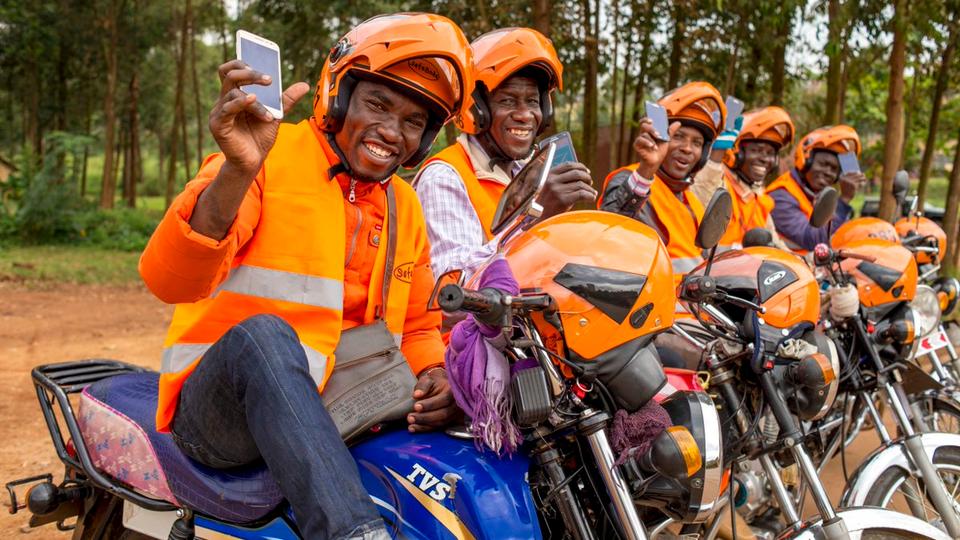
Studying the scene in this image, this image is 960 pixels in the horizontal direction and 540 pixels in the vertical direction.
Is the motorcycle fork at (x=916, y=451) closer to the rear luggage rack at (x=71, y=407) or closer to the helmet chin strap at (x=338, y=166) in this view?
the helmet chin strap at (x=338, y=166)

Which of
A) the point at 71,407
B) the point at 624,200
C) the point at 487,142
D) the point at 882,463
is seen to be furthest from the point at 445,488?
the point at 882,463

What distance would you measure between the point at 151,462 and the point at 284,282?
0.75m

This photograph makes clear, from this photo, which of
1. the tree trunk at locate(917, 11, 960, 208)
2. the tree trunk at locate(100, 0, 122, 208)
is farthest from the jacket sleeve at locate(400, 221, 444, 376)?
the tree trunk at locate(100, 0, 122, 208)

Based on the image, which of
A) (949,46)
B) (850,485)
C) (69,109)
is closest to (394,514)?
(850,485)

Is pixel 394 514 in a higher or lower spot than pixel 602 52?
lower

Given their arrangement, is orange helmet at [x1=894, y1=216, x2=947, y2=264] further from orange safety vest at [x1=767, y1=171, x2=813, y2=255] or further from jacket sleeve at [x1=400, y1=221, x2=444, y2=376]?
jacket sleeve at [x1=400, y1=221, x2=444, y2=376]

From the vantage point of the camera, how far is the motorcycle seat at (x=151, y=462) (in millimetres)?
2262

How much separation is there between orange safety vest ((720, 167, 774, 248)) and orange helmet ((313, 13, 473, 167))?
10.0 feet

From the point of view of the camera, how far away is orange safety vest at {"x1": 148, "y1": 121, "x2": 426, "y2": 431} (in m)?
2.27

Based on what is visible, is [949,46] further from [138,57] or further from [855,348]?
[138,57]

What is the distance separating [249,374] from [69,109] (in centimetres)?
2880

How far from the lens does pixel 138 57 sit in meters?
23.1

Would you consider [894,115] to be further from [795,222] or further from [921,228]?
[795,222]

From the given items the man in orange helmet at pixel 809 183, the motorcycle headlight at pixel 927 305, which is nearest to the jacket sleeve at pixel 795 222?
the man in orange helmet at pixel 809 183
